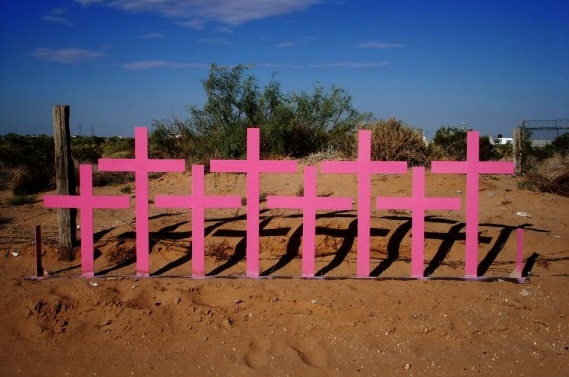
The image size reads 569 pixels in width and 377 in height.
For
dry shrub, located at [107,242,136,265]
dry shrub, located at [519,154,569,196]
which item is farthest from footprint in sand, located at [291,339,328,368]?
dry shrub, located at [519,154,569,196]

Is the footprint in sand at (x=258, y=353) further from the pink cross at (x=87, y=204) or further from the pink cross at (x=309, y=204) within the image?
the pink cross at (x=87, y=204)

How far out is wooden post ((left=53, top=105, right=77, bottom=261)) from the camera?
17.5 ft

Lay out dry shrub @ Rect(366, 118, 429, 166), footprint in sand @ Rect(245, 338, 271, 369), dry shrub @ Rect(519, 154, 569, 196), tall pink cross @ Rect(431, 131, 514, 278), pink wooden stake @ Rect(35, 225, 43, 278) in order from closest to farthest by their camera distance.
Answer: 1. footprint in sand @ Rect(245, 338, 271, 369)
2. tall pink cross @ Rect(431, 131, 514, 278)
3. pink wooden stake @ Rect(35, 225, 43, 278)
4. dry shrub @ Rect(519, 154, 569, 196)
5. dry shrub @ Rect(366, 118, 429, 166)

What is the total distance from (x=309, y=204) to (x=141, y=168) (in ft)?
5.52

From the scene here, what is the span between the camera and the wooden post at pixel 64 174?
5332 millimetres

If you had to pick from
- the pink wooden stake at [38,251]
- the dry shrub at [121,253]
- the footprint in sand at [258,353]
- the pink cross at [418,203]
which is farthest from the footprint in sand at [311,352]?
the pink wooden stake at [38,251]

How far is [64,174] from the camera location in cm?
533

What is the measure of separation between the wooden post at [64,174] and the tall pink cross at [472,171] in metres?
3.90

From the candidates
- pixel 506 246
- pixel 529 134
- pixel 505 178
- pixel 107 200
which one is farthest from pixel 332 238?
pixel 529 134

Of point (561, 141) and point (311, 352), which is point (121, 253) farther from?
point (561, 141)

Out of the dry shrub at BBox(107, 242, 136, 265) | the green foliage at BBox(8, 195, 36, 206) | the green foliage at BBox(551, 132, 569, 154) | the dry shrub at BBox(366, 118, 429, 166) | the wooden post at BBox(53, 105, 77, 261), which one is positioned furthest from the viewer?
the green foliage at BBox(551, 132, 569, 154)

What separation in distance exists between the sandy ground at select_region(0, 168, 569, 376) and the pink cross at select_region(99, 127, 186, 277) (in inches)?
13.2

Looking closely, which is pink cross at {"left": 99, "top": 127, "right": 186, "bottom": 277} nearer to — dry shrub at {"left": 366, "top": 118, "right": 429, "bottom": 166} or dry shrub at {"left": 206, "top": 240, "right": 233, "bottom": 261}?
dry shrub at {"left": 206, "top": 240, "right": 233, "bottom": 261}

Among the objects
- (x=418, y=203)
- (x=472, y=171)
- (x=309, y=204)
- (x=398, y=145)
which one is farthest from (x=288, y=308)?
(x=398, y=145)
